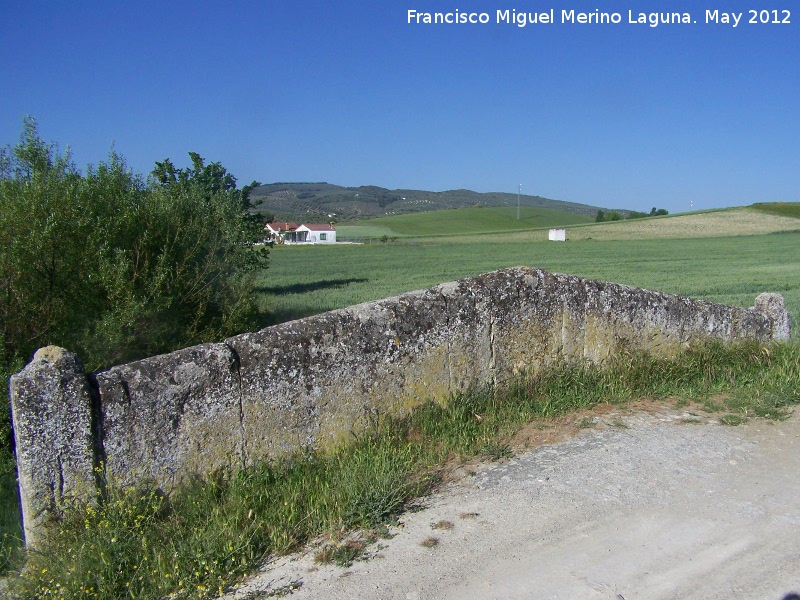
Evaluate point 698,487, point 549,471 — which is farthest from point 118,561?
point 698,487

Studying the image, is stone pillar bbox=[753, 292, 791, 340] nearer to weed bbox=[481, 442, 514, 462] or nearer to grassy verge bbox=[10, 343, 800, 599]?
grassy verge bbox=[10, 343, 800, 599]

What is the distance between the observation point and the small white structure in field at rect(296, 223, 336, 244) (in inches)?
3342

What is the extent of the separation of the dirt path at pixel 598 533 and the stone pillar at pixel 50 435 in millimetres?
1183

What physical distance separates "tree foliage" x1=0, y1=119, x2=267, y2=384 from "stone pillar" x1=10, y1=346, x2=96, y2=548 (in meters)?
2.32

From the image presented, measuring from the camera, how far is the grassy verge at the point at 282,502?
3305 mm

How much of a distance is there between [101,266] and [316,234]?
80.5 m

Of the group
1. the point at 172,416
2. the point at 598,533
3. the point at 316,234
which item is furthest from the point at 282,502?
the point at 316,234

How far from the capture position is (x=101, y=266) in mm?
5996

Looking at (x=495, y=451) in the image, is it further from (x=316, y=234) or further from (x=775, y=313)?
(x=316, y=234)

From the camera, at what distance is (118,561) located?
3.39 metres

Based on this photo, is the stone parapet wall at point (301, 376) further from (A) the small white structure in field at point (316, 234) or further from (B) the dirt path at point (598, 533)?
(A) the small white structure in field at point (316, 234)

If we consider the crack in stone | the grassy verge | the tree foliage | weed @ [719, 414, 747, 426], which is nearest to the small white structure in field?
A: the tree foliage

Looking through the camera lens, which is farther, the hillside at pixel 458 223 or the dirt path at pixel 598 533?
the hillside at pixel 458 223

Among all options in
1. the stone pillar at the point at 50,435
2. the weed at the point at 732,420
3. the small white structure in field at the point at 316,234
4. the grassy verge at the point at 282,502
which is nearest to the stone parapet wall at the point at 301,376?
the stone pillar at the point at 50,435
